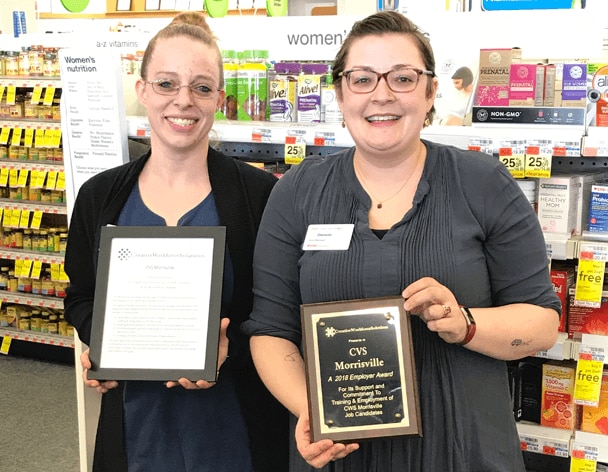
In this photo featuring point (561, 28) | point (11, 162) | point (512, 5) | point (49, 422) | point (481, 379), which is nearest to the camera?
point (481, 379)

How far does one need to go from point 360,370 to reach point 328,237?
0.98ft

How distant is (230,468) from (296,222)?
0.73 m

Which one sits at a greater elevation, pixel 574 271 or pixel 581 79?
pixel 581 79

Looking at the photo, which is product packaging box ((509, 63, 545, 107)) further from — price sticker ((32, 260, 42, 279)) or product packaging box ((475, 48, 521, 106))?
price sticker ((32, 260, 42, 279))

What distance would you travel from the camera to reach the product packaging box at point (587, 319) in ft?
9.93

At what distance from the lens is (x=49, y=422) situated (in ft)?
16.4

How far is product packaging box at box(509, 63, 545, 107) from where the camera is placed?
2928 mm

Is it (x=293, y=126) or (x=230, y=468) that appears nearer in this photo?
(x=230, y=468)

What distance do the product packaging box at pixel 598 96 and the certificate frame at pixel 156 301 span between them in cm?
164

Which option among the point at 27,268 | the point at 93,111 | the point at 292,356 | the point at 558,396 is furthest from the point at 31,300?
the point at 292,356

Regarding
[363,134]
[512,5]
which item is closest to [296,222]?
[363,134]

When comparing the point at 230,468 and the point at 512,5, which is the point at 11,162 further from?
the point at 230,468

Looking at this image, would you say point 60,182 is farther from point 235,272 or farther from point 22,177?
point 235,272

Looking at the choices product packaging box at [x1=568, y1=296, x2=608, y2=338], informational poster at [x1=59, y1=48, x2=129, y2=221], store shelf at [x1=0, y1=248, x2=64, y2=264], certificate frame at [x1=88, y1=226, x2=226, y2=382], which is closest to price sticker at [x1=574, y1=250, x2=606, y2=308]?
product packaging box at [x1=568, y1=296, x2=608, y2=338]
